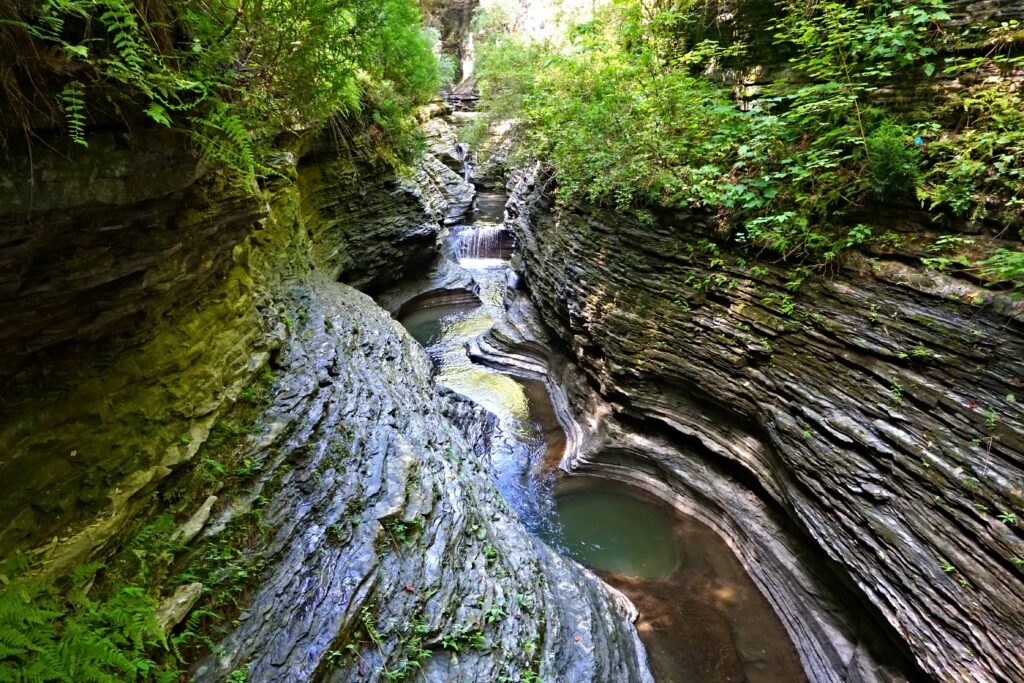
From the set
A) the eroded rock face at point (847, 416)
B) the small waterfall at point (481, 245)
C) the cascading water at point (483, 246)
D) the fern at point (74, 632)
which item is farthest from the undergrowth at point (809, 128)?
the small waterfall at point (481, 245)

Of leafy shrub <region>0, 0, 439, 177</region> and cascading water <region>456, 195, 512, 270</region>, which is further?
cascading water <region>456, 195, 512, 270</region>

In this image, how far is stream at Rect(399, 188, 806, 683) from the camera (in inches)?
219

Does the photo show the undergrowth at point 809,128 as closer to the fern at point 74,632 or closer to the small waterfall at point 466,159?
the fern at point 74,632

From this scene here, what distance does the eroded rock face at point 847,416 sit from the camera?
154 inches

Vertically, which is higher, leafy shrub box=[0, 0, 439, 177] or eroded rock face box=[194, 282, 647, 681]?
leafy shrub box=[0, 0, 439, 177]

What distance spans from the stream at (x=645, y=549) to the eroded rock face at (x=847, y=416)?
418mm

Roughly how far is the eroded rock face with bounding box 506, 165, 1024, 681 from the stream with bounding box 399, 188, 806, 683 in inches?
16.5

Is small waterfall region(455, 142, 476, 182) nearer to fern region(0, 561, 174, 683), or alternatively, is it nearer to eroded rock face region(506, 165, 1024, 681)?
eroded rock face region(506, 165, 1024, 681)

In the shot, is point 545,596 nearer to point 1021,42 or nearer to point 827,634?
point 827,634

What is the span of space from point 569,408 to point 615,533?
299cm

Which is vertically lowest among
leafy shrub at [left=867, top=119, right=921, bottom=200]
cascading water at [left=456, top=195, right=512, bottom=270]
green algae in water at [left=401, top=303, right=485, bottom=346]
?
green algae in water at [left=401, top=303, right=485, bottom=346]

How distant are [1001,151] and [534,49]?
18.9m

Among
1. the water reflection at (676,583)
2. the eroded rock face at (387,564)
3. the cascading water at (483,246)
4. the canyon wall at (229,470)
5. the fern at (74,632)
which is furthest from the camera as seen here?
the cascading water at (483,246)

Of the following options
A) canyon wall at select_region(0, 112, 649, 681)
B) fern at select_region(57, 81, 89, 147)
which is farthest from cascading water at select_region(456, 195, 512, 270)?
fern at select_region(57, 81, 89, 147)
